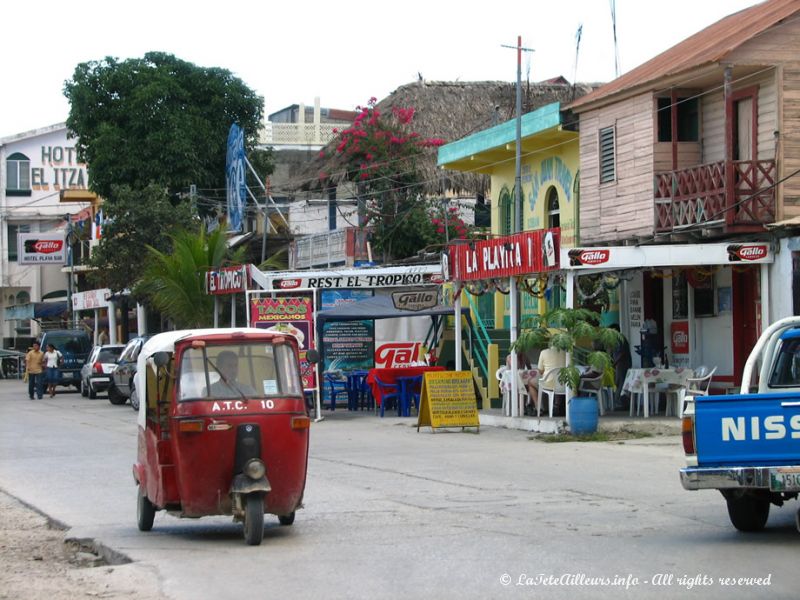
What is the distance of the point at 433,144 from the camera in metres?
41.0

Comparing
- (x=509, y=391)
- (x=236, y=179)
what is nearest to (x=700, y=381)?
(x=509, y=391)

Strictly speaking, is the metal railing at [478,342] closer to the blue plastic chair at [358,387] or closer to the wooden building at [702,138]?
the blue plastic chair at [358,387]

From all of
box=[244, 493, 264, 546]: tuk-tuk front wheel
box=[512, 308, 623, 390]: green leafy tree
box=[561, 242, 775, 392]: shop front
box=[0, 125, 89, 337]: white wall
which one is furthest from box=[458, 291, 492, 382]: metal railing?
box=[0, 125, 89, 337]: white wall

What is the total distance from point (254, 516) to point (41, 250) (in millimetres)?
56805

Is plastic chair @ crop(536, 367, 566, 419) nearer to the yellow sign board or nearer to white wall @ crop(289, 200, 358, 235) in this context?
the yellow sign board

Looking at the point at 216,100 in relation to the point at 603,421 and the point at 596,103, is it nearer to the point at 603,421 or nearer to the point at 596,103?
the point at 596,103

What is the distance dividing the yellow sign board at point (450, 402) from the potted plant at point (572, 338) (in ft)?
5.33

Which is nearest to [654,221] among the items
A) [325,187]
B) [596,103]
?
[596,103]

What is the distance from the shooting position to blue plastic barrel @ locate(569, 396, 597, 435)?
21078 mm

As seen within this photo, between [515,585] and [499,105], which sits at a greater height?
[499,105]

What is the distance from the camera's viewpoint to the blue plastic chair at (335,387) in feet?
99.4

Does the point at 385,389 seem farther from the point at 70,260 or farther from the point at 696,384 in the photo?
the point at 70,260

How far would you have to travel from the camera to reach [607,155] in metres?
26.9

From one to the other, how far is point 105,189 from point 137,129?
2.88 m
